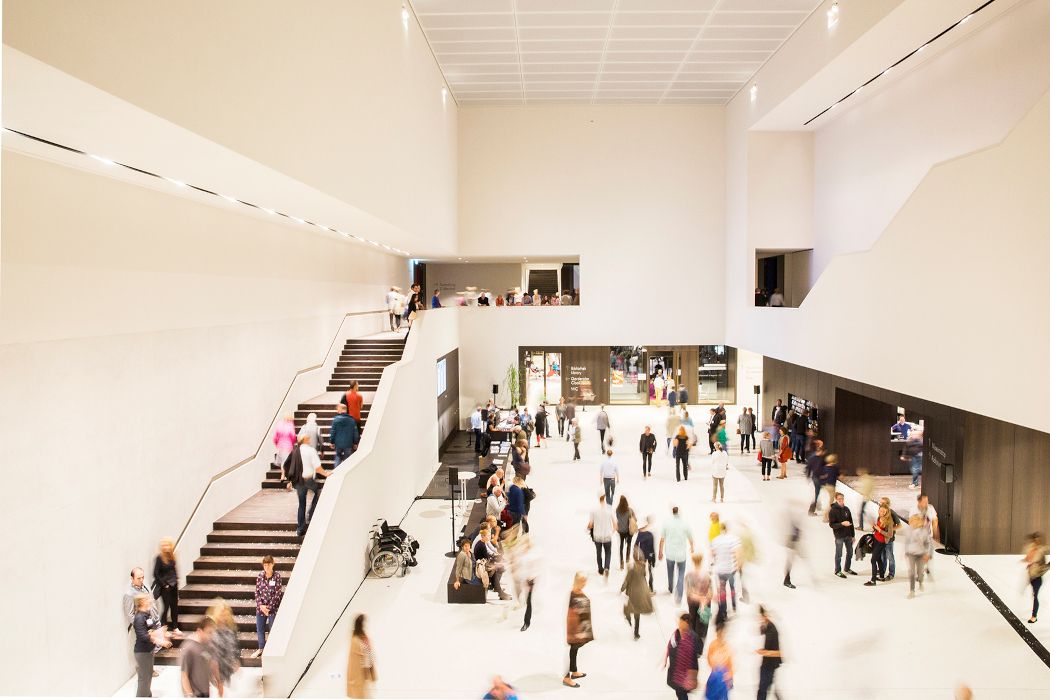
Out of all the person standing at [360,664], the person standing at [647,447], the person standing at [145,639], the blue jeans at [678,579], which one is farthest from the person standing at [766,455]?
the person standing at [145,639]

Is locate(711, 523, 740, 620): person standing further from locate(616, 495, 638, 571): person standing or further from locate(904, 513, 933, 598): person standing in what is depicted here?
locate(904, 513, 933, 598): person standing

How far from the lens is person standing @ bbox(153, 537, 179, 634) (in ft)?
26.9

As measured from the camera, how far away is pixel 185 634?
8281 millimetres

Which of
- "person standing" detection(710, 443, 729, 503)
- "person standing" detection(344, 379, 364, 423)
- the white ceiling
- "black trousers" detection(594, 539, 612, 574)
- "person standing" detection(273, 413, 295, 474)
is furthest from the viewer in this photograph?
the white ceiling

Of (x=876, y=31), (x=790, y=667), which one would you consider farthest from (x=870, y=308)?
(x=790, y=667)

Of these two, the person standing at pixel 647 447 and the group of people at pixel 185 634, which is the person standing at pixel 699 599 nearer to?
Answer: the group of people at pixel 185 634

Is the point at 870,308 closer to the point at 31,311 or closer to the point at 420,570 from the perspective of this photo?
the point at 420,570

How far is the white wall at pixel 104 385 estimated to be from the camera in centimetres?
624

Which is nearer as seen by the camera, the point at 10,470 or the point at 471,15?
the point at 10,470

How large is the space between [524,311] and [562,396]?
14.5 ft

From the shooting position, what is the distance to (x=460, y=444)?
20.2 meters

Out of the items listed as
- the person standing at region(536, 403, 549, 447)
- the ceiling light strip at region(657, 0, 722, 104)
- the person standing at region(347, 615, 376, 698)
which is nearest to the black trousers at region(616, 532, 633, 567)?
the person standing at region(347, 615, 376, 698)

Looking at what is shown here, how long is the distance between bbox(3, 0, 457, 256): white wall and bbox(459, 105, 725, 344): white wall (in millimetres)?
7196

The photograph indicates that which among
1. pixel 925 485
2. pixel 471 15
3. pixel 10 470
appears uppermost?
pixel 471 15
